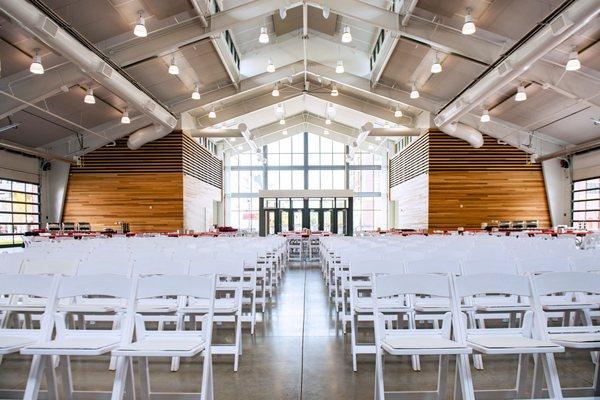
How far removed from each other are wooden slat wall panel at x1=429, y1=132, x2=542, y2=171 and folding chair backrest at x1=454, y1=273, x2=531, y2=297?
1920 centimetres

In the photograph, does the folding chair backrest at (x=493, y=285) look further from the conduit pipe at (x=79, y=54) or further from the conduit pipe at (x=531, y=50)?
the conduit pipe at (x=79, y=54)

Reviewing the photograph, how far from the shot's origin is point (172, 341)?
2.86m

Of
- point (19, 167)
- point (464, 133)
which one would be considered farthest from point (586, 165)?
point (19, 167)

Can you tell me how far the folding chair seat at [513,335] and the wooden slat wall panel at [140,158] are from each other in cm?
2001

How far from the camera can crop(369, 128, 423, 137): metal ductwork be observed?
22.4m

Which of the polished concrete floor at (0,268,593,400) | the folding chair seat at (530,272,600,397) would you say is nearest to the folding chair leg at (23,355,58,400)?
the polished concrete floor at (0,268,593,400)

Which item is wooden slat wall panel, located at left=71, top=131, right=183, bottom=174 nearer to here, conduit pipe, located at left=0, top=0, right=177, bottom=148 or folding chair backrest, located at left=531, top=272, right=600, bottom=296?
conduit pipe, located at left=0, top=0, right=177, bottom=148

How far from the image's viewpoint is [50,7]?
10.6 m

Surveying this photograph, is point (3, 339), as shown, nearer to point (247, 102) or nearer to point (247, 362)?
point (247, 362)

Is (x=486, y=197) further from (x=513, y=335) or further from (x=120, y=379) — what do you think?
(x=120, y=379)

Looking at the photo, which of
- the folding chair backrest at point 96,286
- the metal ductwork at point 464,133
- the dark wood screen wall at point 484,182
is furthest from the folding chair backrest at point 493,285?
the dark wood screen wall at point 484,182

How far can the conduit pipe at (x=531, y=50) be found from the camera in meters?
8.88

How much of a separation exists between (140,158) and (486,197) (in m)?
16.7

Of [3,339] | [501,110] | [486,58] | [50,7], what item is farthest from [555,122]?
[3,339]
